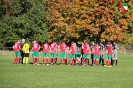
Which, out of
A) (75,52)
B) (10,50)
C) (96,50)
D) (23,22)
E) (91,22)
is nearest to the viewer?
(96,50)

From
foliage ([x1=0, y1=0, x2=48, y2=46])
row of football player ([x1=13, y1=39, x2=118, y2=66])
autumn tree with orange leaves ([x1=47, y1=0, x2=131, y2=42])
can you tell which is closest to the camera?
row of football player ([x1=13, y1=39, x2=118, y2=66])

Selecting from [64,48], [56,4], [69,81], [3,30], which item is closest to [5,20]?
[3,30]

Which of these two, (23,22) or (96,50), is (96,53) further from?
(23,22)

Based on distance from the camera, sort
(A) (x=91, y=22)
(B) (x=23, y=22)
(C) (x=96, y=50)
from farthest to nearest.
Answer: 1. (B) (x=23, y=22)
2. (A) (x=91, y=22)
3. (C) (x=96, y=50)

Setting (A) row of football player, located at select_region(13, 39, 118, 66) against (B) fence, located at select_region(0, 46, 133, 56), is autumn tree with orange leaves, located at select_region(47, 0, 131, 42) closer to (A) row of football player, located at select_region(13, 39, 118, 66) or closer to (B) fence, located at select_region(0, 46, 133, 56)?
(B) fence, located at select_region(0, 46, 133, 56)

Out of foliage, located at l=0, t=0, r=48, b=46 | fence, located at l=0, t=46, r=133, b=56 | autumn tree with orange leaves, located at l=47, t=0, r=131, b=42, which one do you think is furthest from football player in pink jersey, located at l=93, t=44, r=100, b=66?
foliage, located at l=0, t=0, r=48, b=46

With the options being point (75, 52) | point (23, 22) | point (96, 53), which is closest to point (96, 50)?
point (96, 53)

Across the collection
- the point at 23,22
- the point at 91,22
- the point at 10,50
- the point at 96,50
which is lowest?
the point at 10,50

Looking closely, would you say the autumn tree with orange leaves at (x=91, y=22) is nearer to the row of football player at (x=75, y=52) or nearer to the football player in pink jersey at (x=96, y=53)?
the row of football player at (x=75, y=52)

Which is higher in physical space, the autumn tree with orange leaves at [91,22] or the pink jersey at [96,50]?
the autumn tree with orange leaves at [91,22]

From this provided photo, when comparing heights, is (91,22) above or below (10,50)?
above

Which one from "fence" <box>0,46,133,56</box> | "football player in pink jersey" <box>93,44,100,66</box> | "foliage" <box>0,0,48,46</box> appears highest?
"foliage" <box>0,0,48,46</box>

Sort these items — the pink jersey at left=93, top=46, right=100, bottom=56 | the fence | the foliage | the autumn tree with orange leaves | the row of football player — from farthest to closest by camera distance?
the foliage < the autumn tree with orange leaves < the fence < the pink jersey at left=93, top=46, right=100, bottom=56 < the row of football player

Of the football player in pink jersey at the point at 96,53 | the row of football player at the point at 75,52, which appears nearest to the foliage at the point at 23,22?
the row of football player at the point at 75,52
